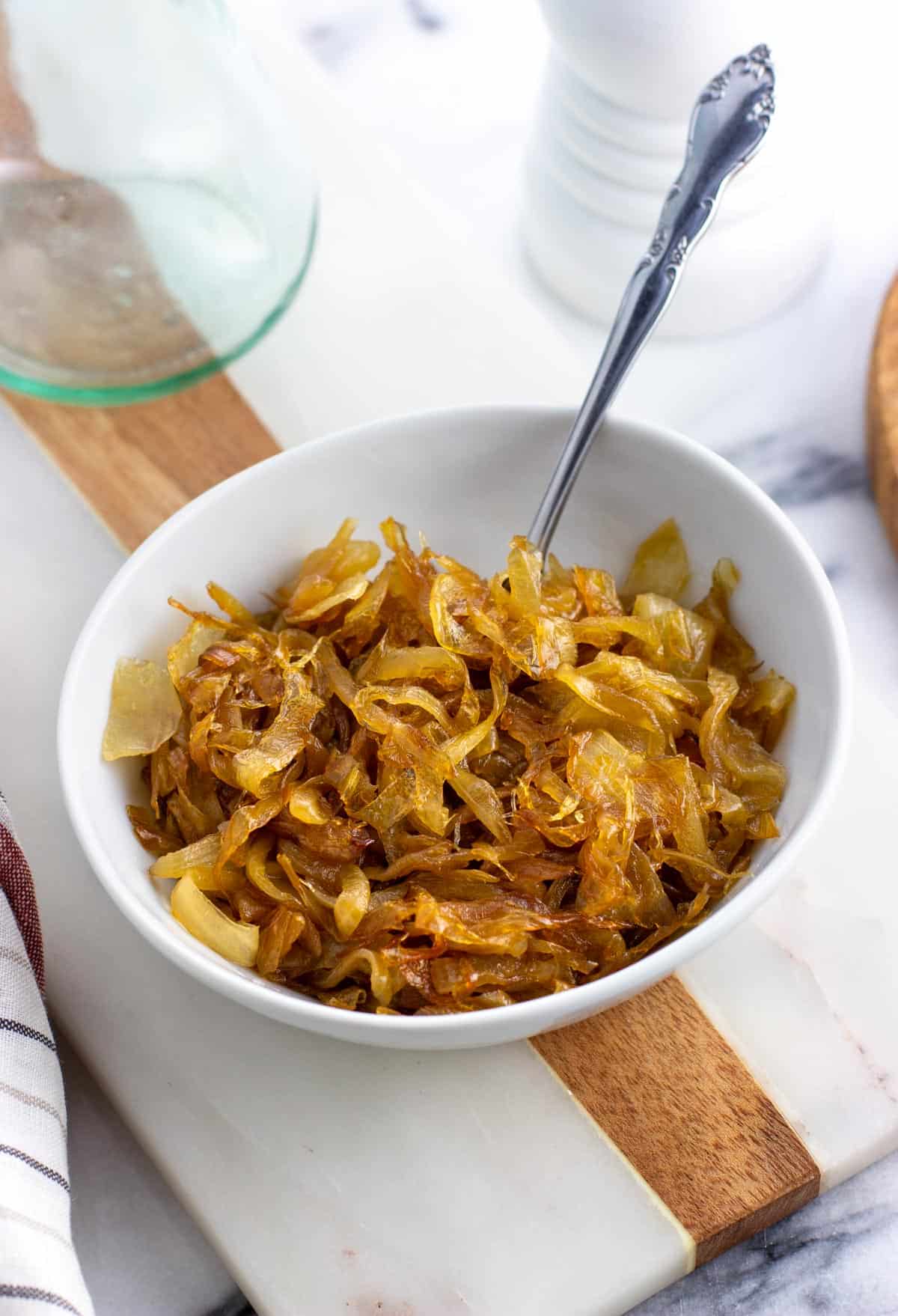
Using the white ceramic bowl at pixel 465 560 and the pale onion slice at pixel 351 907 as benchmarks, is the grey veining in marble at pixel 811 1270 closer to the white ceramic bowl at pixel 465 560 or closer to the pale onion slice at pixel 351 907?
the white ceramic bowl at pixel 465 560

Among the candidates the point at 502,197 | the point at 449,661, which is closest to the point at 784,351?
the point at 502,197

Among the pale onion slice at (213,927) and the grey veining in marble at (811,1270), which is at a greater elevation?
the pale onion slice at (213,927)

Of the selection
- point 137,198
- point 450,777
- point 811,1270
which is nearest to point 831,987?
point 811,1270

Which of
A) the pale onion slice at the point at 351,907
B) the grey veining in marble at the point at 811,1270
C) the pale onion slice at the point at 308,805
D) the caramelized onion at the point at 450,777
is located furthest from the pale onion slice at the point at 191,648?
the grey veining in marble at the point at 811,1270

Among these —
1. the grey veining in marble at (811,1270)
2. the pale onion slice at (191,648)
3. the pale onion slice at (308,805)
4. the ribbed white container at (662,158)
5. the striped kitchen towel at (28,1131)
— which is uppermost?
the ribbed white container at (662,158)

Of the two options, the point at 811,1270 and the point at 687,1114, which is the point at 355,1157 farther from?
the point at 811,1270

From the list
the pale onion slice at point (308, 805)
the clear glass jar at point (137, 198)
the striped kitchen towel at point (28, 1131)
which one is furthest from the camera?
the clear glass jar at point (137, 198)
